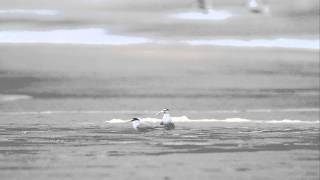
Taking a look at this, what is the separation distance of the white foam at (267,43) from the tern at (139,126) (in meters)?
0.25

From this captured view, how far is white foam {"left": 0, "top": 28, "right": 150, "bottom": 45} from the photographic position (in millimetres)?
1219

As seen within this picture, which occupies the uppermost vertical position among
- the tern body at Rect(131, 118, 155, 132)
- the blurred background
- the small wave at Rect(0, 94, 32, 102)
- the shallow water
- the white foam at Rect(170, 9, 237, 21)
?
the white foam at Rect(170, 9, 237, 21)

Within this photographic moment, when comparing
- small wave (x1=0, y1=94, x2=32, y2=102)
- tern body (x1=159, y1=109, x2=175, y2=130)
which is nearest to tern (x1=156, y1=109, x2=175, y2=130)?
tern body (x1=159, y1=109, x2=175, y2=130)

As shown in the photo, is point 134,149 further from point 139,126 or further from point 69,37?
point 69,37

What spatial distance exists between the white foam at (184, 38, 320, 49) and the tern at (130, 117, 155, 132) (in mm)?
246

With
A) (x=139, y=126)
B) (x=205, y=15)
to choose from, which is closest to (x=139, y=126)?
(x=139, y=126)

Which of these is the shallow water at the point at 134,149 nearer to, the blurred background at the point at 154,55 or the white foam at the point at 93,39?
the blurred background at the point at 154,55

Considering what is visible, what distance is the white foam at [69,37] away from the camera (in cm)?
122

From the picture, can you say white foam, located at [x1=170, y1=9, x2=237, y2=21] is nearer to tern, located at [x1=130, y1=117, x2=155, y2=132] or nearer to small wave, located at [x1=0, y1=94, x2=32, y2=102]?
tern, located at [x1=130, y1=117, x2=155, y2=132]

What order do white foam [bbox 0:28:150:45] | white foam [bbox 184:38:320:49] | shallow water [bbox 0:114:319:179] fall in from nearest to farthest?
shallow water [bbox 0:114:319:179] < white foam [bbox 0:28:150:45] < white foam [bbox 184:38:320:49]

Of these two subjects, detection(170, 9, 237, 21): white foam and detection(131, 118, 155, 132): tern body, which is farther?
detection(170, 9, 237, 21): white foam

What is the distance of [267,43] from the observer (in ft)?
4.54

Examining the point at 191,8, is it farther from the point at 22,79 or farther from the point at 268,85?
the point at 22,79

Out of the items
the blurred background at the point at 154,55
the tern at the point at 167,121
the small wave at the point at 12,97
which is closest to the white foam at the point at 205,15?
the blurred background at the point at 154,55
